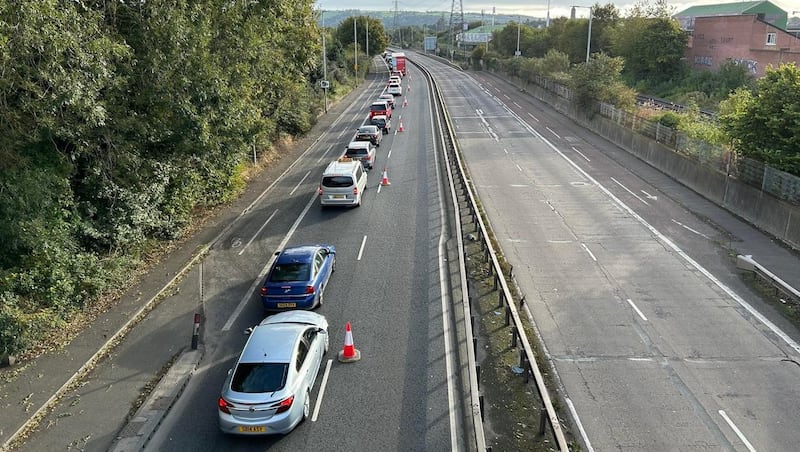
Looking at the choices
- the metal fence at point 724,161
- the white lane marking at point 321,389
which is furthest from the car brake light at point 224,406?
the metal fence at point 724,161

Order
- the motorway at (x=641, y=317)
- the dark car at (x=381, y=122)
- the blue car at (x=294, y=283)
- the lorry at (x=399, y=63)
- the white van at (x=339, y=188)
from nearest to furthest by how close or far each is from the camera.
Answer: the motorway at (x=641, y=317), the blue car at (x=294, y=283), the white van at (x=339, y=188), the dark car at (x=381, y=122), the lorry at (x=399, y=63)

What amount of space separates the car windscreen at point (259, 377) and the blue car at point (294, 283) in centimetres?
402

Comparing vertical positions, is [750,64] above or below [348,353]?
above

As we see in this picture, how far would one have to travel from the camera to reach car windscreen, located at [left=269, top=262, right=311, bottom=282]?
14797 mm

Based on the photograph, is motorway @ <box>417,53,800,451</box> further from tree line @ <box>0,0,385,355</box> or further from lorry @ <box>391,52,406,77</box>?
lorry @ <box>391,52,406,77</box>

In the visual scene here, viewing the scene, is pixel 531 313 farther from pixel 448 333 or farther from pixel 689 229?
pixel 689 229

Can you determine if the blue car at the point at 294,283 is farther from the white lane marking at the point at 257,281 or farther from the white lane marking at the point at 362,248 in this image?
the white lane marking at the point at 362,248

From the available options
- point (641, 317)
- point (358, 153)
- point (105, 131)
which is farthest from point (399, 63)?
point (641, 317)

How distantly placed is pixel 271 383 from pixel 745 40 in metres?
Result: 72.2

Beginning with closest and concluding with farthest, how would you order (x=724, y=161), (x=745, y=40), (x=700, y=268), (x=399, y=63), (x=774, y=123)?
(x=700, y=268) → (x=774, y=123) → (x=724, y=161) → (x=745, y=40) → (x=399, y=63)

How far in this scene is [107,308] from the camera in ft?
50.5

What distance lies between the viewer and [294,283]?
14578 millimetres

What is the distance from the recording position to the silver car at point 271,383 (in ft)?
32.4

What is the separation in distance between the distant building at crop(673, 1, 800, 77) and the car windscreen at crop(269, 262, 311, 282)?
200 feet
